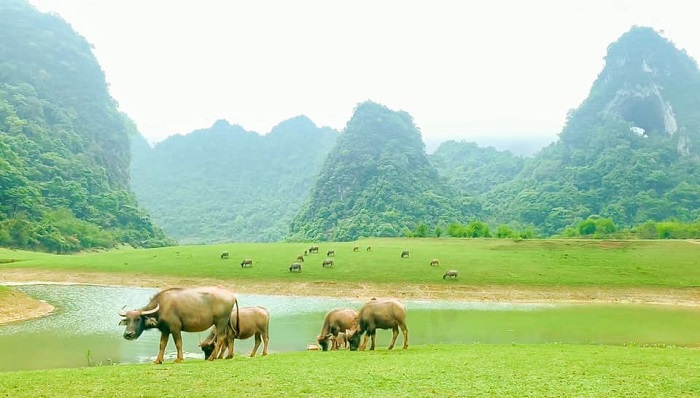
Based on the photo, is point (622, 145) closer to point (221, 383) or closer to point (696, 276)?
point (696, 276)

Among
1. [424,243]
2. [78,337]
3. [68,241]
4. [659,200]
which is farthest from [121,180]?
[659,200]

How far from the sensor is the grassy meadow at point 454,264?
138 ft

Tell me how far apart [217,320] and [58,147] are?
328 feet

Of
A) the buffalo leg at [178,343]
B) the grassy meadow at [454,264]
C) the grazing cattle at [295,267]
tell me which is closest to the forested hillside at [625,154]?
the grassy meadow at [454,264]

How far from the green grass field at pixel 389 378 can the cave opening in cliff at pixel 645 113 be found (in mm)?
143155

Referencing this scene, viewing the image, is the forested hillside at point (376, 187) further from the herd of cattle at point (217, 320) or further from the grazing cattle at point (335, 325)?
the herd of cattle at point (217, 320)

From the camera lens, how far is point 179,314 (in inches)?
551

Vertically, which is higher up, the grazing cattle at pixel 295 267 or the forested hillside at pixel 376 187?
the forested hillside at pixel 376 187

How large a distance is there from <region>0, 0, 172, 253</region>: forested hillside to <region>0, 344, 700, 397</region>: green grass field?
198 feet

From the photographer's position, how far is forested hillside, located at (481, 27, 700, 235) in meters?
102

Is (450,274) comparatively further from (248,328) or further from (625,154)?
(625,154)

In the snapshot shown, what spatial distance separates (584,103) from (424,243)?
343 feet

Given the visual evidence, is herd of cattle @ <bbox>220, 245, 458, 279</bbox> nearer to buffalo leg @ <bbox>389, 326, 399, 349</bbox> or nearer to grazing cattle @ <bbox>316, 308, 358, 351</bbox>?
grazing cattle @ <bbox>316, 308, 358, 351</bbox>

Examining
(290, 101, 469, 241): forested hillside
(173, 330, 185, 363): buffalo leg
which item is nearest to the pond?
(173, 330, 185, 363): buffalo leg
